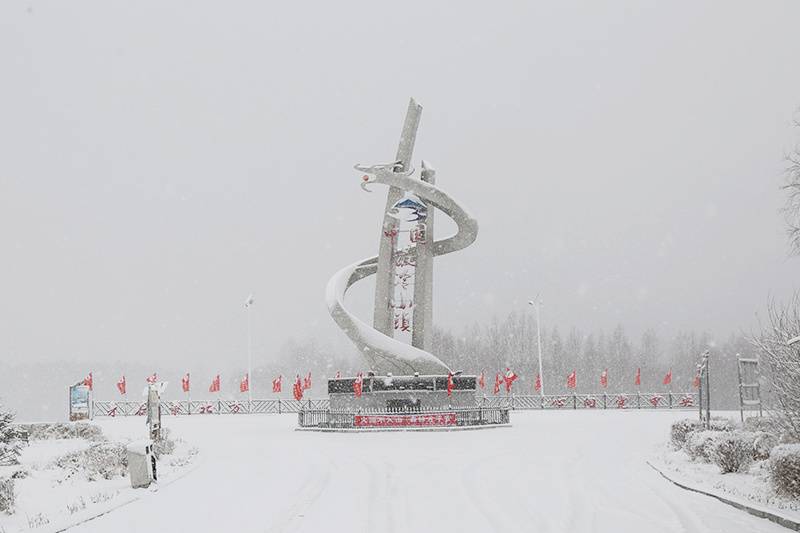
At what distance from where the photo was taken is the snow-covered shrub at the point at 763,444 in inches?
589

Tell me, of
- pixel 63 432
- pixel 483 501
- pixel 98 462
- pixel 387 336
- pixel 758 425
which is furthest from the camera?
pixel 387 336

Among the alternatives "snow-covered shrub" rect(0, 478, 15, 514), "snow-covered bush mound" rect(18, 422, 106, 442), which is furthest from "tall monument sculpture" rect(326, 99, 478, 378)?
"snow-covered shrub" rect(0, 478, 15, 514)

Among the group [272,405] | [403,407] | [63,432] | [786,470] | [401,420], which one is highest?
[786,470]

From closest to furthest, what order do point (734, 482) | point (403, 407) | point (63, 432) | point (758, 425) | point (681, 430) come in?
point (734, 482)
point (681, 430)
point (758, 425)
point (63, 432)
point (403, 407)

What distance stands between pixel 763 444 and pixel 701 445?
3.81ft

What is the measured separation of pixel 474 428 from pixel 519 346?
75.0m

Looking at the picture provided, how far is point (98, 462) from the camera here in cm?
1556

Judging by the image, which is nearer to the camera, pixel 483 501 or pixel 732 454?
pixel 483 501

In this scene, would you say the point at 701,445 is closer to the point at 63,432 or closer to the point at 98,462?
the point at 98,462

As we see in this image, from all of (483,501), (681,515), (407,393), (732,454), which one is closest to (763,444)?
(732,454)

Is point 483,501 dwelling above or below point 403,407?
above

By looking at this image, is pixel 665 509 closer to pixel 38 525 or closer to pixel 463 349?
pixel 38 525

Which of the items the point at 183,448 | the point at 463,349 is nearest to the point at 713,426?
the point at 183,448

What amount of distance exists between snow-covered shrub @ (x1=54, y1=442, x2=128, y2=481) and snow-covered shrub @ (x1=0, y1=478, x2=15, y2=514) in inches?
116
